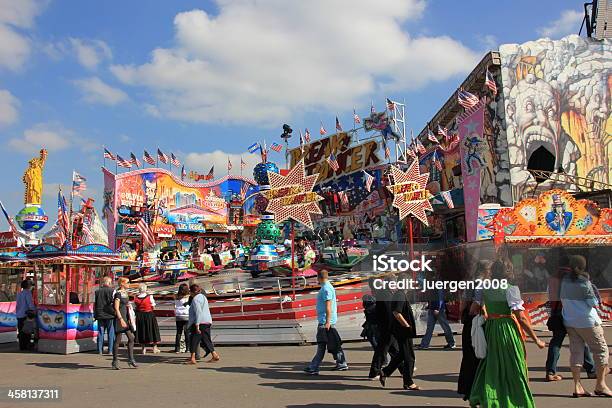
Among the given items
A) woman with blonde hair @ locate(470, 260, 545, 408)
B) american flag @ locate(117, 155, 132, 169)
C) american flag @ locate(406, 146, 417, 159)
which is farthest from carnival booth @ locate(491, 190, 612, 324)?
american flag @ locate(117, 155, 132, 169)

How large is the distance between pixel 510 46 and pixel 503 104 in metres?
3.04

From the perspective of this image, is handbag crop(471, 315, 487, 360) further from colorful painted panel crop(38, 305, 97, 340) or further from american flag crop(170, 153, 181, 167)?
american flag crop(170, 153, 181, 167)

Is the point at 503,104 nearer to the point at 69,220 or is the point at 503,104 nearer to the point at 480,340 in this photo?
the point at 69,220

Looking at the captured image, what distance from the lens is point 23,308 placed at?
1225 centimetres

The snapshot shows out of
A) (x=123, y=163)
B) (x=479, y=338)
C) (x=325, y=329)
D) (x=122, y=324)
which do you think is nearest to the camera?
(x=479, y=338)

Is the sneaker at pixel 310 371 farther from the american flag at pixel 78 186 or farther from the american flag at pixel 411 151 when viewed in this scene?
the american flag at pixel 78 186

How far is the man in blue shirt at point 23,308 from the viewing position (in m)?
12.1

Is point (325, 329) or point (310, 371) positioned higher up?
point (325, 329)

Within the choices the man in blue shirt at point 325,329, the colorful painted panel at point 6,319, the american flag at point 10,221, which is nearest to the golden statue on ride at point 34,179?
the american flag at point 10,221

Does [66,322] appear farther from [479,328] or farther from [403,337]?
[479,328]

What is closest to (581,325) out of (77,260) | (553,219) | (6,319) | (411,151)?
(553,219)

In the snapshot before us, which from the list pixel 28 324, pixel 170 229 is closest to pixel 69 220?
pixel 28 324

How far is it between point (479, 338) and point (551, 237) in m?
9.61

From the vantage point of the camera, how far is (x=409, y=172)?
14.5m
